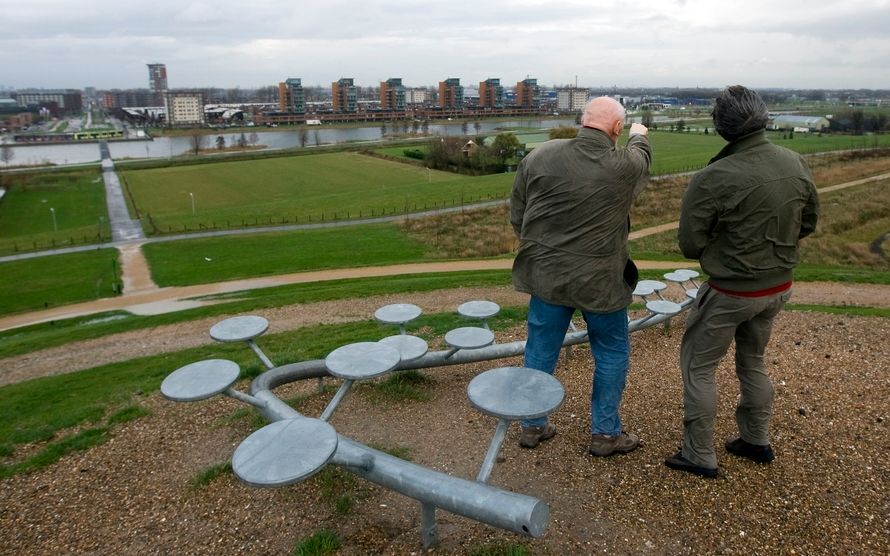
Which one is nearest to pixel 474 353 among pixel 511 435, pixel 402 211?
pixel 511 435

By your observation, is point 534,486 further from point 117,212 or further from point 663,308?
point 117,212

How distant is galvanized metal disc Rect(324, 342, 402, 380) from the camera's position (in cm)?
443

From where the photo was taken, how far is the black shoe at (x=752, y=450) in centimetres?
438

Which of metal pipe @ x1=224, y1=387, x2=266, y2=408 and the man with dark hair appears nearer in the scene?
the man with dark hair

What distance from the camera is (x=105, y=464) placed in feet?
17.3

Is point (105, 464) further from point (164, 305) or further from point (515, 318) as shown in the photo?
point (164, 305)

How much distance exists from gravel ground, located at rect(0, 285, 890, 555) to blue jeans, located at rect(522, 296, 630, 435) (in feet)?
1.67

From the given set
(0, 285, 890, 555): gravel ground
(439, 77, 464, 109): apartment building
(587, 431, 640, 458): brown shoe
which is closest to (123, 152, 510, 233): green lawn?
(0, 285, 890, 555): gravel ground

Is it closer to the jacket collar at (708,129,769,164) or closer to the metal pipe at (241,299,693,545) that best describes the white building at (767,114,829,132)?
the jacket collar at (708,129,769,164)

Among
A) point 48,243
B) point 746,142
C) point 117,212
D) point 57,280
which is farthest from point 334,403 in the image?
point 117,212

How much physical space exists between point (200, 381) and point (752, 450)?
4015 mm

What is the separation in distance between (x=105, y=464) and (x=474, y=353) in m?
3.46

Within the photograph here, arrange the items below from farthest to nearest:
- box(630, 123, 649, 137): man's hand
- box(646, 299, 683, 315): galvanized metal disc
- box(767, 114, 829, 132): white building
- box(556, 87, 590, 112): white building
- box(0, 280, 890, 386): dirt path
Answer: box(556, 87, 590, 112): white building → box(767, 114, 829, 132): white building → box(0, 280, 890, 386): dirt path → box(646, 299, 683, 315): galvanized metal disc → box(630, 123, 649, 137): man's hand

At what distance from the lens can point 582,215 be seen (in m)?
3.97
